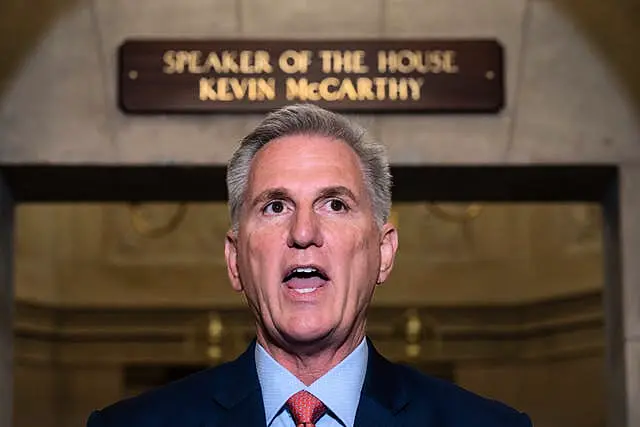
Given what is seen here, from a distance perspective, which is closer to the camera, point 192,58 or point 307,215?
point 307,215

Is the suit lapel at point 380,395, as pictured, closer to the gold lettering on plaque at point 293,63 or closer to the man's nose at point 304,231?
the man's nose at point 304,231

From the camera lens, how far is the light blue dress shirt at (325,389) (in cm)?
185

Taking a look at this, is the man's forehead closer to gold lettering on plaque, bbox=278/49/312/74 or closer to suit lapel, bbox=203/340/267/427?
suit lapel, bbox=203/340/267/427

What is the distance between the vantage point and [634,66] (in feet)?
12.2

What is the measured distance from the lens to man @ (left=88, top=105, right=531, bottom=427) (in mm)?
1812

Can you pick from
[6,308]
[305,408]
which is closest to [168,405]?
[305,408]

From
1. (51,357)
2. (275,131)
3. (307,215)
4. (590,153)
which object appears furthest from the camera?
(51,357)

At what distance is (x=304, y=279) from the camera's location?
5.95 feet

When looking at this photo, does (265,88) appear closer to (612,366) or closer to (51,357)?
(612,366)

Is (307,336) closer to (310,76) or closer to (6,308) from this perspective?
(310,76)

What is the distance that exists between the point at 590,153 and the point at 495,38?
1.34 feet

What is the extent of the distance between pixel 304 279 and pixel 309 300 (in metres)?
0.03

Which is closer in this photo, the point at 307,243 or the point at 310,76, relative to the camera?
the point at 307,243

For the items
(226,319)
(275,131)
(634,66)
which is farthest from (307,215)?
(226,319)
